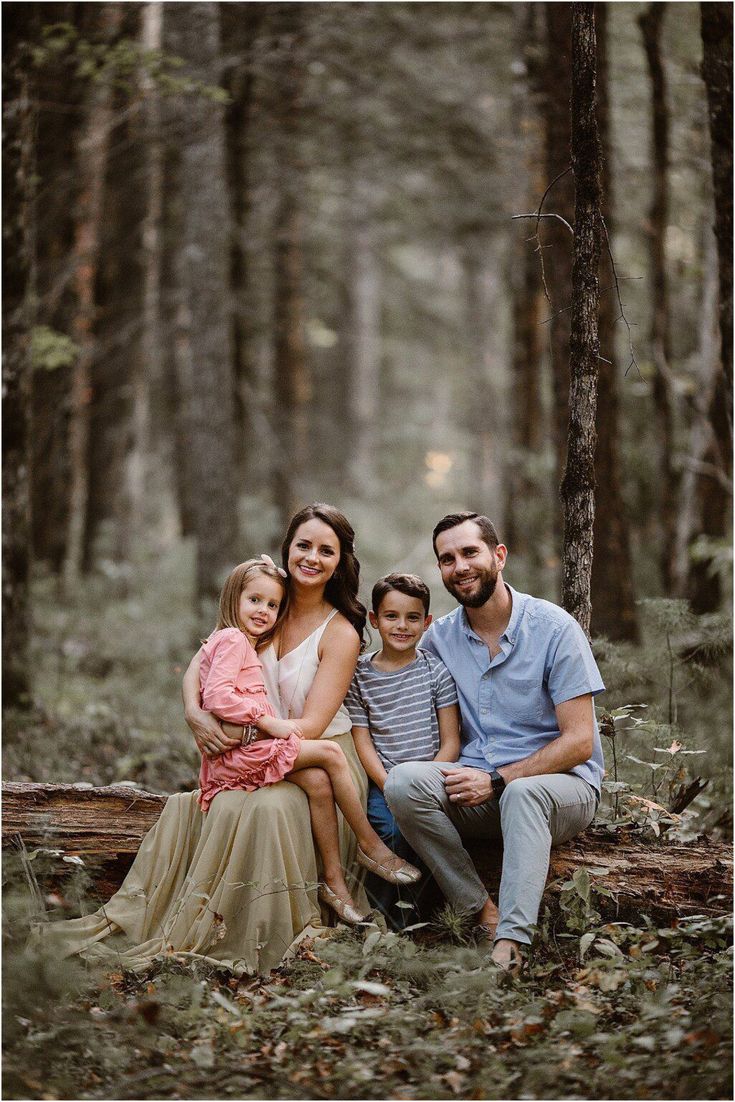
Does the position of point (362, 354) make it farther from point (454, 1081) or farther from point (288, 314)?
point (454, 1081)

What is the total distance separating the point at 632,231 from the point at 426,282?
17398mm

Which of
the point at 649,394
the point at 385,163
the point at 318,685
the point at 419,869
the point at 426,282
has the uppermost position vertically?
the point at 426,282

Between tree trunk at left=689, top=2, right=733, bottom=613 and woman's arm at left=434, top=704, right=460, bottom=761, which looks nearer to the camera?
woman's arm at left=434, top=704, right=460, bottom=761

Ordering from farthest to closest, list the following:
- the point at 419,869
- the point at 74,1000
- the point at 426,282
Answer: the point at 426,282
the point at 419,869
the point at 74,1000

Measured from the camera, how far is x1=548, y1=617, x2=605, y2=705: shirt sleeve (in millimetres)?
4863

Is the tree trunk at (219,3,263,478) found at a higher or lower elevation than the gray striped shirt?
higher

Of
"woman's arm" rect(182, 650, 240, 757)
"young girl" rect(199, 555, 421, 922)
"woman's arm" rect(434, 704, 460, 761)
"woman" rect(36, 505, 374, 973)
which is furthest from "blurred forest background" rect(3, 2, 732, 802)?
"woman's arm" rect(182, 650, 240, 757)

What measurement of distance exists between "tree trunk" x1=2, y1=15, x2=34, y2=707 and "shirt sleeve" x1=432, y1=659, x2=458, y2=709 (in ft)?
15.2

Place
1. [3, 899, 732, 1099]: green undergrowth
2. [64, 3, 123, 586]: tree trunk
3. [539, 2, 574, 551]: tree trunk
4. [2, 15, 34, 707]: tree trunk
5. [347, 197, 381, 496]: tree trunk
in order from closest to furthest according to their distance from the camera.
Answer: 1. [3, 899, 732, 1099]: green undergrowth
2. [2, 15, 34, 707]: tree trunk
3. [539, 2, 574, 551]: tree trunk
4. [64, 3, 123, 586]: tree trunk
5. [347, 197, 381, 496]: tree trunk

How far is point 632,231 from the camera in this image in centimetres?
1592

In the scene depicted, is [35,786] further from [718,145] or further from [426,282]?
[426,282]

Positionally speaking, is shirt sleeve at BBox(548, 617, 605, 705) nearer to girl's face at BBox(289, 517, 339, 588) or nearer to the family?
the family

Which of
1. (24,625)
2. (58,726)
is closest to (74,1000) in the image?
(58,726)

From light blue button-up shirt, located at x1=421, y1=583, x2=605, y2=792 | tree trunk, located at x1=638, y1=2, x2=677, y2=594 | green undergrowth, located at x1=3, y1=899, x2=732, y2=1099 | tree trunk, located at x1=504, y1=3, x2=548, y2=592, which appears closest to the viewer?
green undergrowth, located at x1=3, y1=899, x2=732, y2=1099
